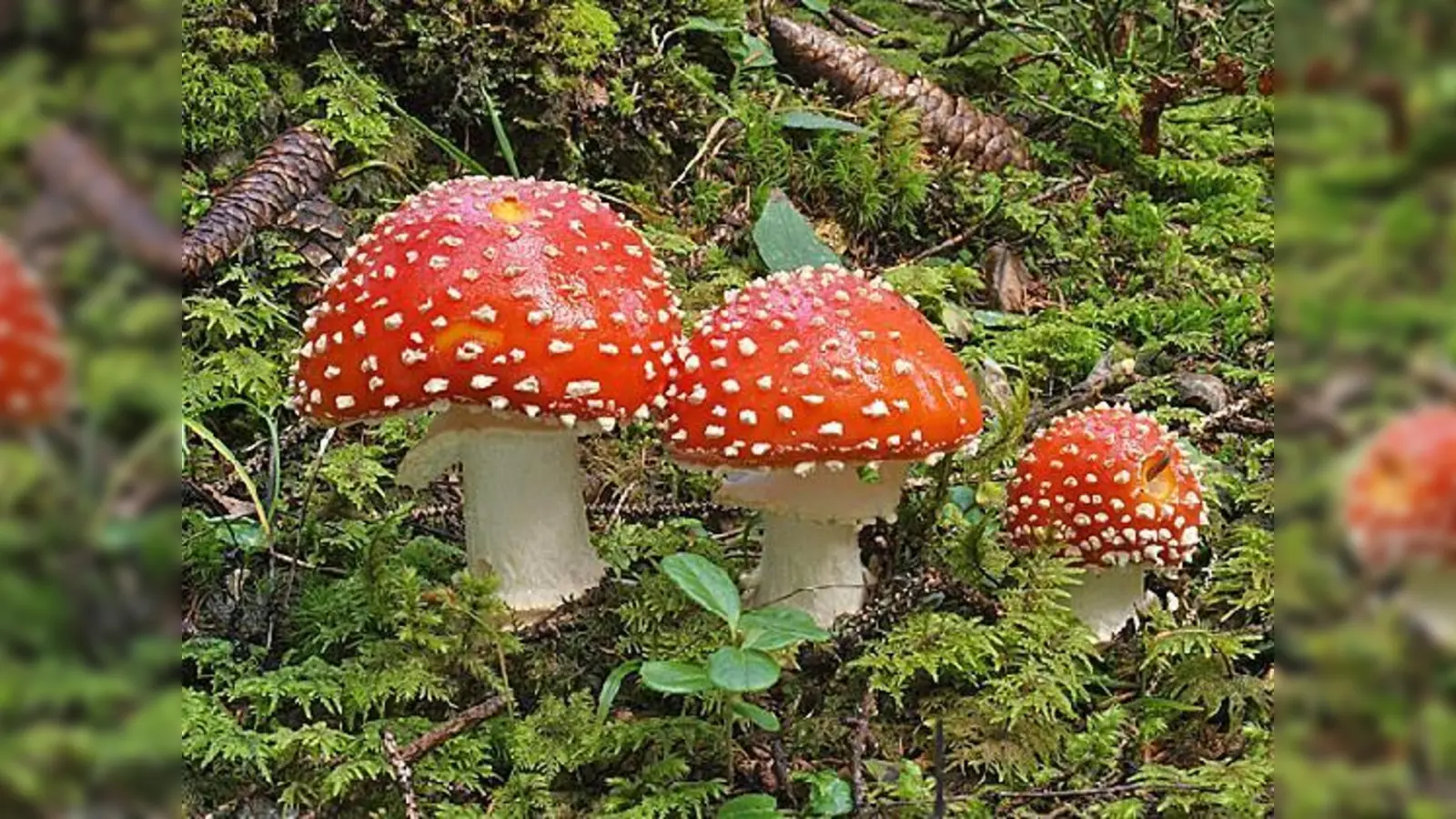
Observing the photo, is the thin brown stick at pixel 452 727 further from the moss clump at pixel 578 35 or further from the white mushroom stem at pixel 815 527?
the moss clump at pixel 578 35

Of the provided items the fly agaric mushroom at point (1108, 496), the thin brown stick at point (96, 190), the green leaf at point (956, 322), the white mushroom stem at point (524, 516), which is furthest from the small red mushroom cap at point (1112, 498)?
the thin brown stick at point (96, 190)

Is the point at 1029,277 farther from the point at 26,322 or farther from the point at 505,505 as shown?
the point at 26,322

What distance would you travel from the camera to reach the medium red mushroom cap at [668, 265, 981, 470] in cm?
223

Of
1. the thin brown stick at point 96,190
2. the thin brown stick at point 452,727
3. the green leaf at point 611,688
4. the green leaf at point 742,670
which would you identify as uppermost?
the thin brown stick at point 96,190

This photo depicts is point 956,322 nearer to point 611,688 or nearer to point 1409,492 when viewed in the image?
point 611,688

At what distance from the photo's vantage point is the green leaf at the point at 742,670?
1884mm

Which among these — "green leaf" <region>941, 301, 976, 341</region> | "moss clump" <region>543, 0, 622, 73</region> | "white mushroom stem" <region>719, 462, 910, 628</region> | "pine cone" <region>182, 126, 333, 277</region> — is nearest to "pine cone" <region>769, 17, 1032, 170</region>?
"green leaf" <region>941, 301, 976, 341</region>

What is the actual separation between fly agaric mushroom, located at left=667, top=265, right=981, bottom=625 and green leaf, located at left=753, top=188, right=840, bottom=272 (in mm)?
1018

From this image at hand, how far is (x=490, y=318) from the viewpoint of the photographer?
2168mm

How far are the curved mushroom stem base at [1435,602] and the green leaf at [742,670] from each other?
4.12 feet

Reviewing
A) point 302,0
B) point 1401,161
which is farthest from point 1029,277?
point 1401,161

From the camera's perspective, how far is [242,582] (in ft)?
8.88

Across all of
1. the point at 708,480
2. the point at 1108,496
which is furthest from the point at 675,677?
the point at 708,480

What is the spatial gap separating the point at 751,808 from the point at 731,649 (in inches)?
8.4
